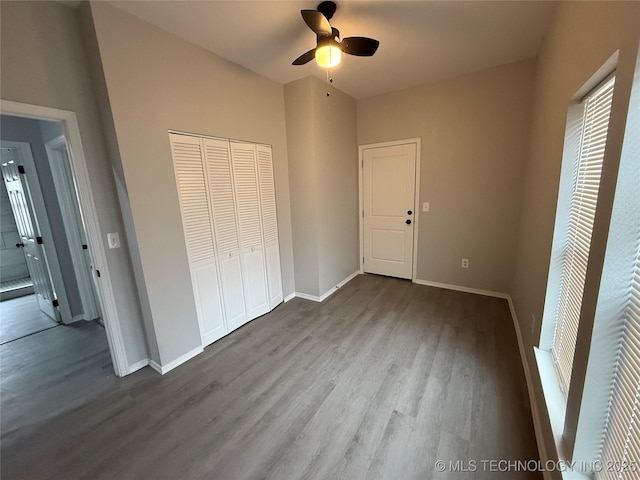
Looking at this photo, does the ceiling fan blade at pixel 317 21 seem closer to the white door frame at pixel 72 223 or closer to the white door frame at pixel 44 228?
the white door frame at pixel 72 223

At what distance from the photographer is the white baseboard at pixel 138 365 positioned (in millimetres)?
2186

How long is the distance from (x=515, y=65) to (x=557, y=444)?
3.38 m

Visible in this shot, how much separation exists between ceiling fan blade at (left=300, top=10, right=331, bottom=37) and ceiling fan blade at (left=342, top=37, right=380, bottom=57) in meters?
0.18

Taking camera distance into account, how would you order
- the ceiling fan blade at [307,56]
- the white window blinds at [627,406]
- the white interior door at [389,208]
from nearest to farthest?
the white window blinds at [627,406], the ceiling fan blade at [307,56], the white interior door at [389,208]

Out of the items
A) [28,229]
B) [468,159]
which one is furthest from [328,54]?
[28,229]

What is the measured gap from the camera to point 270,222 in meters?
3.13

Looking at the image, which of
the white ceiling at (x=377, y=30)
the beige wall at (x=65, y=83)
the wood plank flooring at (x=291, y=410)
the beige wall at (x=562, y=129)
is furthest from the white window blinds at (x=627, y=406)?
the beige wall at (x=65, y=83)

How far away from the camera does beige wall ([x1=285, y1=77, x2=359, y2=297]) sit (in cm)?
305

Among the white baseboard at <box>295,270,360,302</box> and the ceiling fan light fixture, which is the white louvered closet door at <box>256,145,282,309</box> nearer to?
the white baseboard at <box>295,270,360,302</box>

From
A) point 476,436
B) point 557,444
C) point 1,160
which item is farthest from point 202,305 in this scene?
point 1,160

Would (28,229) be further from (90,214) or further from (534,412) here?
(534,412)

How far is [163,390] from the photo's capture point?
78.2 inches

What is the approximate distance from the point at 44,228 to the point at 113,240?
171 cm

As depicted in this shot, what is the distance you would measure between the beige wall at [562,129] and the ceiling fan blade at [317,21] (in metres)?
1.34
